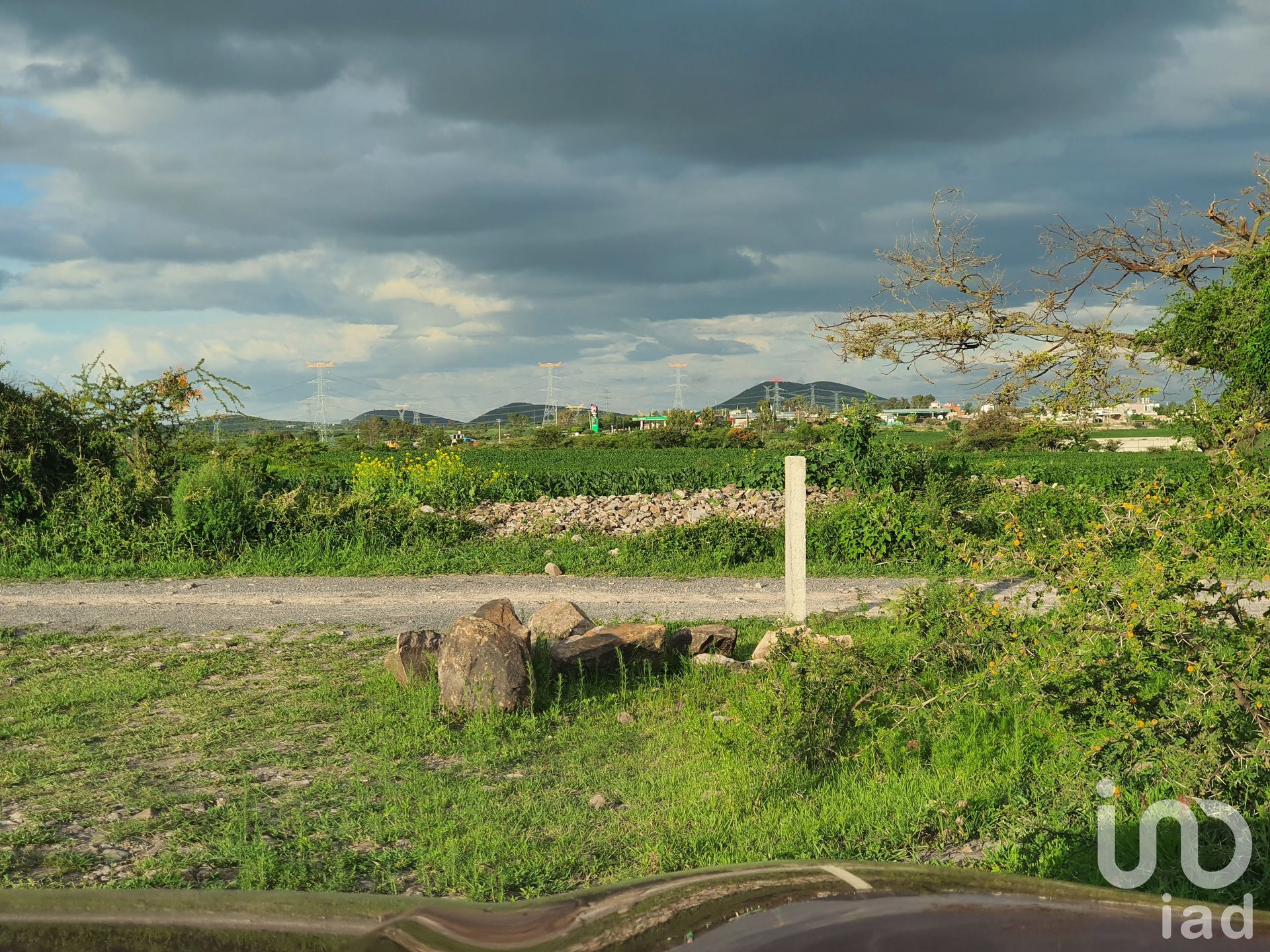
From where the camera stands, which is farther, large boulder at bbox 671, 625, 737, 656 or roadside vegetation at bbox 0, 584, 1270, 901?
large boulder at bbox 671, 625, 737, 656

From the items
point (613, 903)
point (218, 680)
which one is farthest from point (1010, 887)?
point (218, 680)

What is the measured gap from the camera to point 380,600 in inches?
429

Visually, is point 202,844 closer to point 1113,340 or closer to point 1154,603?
point 1154,603

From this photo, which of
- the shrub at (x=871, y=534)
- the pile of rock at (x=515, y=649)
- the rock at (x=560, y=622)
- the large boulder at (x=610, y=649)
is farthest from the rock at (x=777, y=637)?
the shrub at (x=871, y=534)

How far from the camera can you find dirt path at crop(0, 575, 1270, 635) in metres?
9.80

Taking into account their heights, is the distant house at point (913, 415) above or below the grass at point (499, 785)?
above

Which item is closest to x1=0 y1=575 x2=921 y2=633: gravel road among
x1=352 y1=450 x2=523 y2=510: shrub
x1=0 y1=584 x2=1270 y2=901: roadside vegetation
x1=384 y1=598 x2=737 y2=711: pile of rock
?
x1=384 y1=598 x2=737 y2=711: pile of rock

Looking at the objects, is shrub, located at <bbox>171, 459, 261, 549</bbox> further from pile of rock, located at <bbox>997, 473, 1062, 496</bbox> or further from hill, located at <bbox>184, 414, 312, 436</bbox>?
pile of rock, located at <bbox>997, 473, 1062, 496</bbox>

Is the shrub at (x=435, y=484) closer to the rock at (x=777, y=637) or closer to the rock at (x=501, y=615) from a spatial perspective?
the rock at (x=501, y=615)

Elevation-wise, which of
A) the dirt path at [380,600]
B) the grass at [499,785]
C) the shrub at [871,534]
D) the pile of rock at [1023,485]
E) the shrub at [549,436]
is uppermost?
the shrub at [549,436]

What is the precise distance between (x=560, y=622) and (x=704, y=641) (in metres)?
1.32

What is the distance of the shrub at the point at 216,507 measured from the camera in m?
13.2

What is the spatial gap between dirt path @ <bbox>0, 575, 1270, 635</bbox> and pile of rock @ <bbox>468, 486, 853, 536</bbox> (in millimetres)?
2338

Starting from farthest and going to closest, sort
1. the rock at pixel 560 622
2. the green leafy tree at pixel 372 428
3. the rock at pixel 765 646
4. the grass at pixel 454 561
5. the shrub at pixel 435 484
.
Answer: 1. the green leafy tree at pixel 372 428
2. the shrub at pixel 435 484
3. the grass at pixel 454 561
4. the rock at pixel 560 622
5. the rock at pixel 765 646
